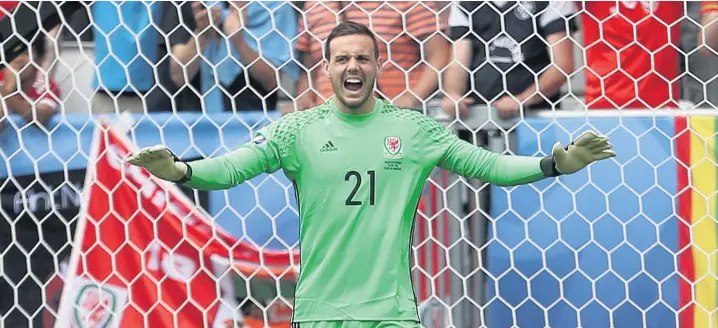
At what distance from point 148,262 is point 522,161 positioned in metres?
1.23

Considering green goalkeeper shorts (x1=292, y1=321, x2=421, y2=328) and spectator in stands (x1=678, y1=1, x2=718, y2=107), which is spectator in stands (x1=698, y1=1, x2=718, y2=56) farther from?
green goalkeeper shorts (x1=292, y1=321, x2=421, y2=328)

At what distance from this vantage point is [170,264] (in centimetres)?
277

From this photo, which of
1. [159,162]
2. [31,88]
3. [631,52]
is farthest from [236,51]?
[159,162]

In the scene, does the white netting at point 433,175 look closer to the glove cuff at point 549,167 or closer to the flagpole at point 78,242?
the flagpole at point 78,242

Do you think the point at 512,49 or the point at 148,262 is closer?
the point at 148,262

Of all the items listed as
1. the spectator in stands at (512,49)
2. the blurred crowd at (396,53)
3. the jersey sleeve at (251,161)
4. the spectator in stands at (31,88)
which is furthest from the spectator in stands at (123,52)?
the jersey sleeve at (251,161)

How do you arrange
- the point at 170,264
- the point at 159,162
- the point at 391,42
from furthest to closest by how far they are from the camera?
the point at 391,42 → the point at 170,264 → the point at 159,162

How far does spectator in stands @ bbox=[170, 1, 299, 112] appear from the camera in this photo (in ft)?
9.61

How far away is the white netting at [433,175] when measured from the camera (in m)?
2.73

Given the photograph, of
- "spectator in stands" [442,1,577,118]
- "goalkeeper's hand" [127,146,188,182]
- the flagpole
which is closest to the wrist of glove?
"goalkeeper's hand" [127,146,188,182]

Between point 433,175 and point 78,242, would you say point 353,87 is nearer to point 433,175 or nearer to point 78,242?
point 433,175

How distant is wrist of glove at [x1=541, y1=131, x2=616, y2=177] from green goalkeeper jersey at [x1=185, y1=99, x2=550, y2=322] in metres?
0.06

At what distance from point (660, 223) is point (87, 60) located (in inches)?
64.5

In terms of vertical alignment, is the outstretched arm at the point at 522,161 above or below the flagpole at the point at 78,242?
above
